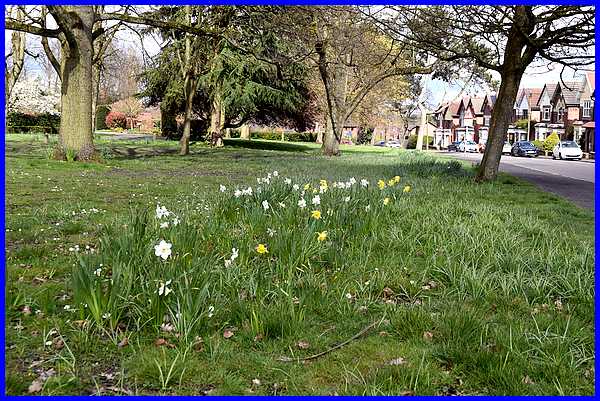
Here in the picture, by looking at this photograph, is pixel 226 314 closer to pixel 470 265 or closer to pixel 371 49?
pixel 470 265

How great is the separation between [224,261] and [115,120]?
5829 centimetres

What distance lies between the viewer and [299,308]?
3.27 meters

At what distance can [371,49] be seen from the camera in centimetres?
2355

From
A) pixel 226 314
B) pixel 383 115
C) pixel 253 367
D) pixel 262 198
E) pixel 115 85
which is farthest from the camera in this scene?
pixel 115 85

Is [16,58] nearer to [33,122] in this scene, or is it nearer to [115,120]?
[33,122]

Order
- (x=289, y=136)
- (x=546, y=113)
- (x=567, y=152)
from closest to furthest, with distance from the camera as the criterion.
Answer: (x=567, y=152) < (x=289, y=136) < (x=546, y=113)

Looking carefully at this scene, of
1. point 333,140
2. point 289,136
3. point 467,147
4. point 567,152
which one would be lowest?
point 467,147

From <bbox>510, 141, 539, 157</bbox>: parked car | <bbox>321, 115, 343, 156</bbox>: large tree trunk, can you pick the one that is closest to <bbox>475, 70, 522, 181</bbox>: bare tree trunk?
<bbox>321, 115, 343, 156</bbox>: large tree trunk

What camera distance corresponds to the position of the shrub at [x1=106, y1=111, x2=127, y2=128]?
58844 mm

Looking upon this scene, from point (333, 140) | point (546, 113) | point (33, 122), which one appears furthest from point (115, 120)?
point (546, 113)

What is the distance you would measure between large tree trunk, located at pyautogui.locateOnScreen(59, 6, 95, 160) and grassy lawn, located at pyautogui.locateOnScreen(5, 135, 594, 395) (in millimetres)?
9007

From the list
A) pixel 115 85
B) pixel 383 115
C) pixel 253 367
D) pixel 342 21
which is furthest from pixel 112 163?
pixel 115 85

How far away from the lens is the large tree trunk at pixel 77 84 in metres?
13.7

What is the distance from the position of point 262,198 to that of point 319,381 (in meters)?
3.42
